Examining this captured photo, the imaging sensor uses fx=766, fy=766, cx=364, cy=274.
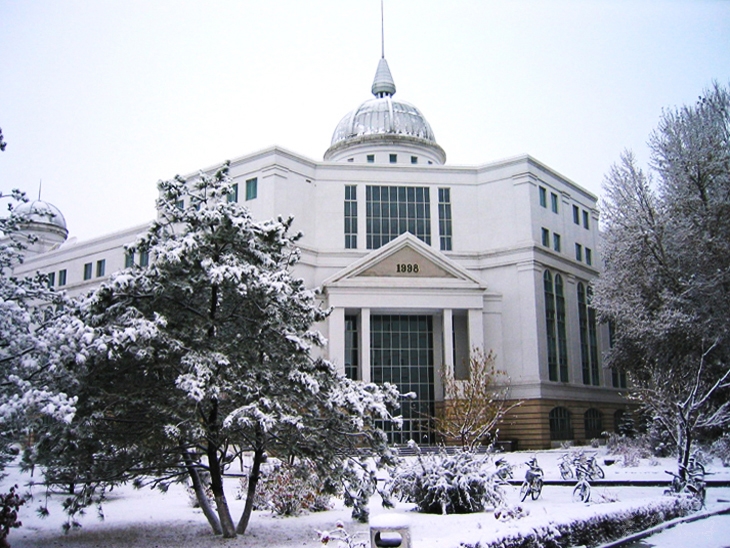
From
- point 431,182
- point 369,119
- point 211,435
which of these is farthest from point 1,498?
point 369,119

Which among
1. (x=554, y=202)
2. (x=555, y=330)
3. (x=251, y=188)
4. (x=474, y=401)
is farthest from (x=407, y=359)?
(x=554, y=202)

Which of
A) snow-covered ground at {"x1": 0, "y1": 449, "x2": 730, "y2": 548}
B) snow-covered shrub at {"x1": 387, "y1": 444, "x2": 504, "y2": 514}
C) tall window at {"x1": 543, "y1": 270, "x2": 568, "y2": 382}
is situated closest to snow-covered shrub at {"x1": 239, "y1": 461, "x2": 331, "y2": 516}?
snow-covered ground at {"x1": 0, "y1": 449, "x2": 730, "y2": 548}

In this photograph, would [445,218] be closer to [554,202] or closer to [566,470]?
[554,202]

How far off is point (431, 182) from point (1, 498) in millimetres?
39713

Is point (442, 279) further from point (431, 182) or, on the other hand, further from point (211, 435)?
point (211, 435)

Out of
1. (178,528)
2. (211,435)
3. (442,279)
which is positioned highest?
(442,279)

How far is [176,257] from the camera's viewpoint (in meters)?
13.9

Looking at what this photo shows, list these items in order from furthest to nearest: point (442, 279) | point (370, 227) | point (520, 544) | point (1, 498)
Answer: point (370, 227)
point (442, 279)
point (1, 498)
point (520, 544)

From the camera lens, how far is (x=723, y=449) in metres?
31.0

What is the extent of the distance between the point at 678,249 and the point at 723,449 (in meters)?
8.82

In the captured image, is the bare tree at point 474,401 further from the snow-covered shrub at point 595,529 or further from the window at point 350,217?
the snow-covered shrub at point 595,529

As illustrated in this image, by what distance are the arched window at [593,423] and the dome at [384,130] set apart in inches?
850

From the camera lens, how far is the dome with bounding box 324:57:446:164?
186ft

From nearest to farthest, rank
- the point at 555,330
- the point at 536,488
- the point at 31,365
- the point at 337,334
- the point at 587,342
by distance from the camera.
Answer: the point at 31,365
the point at 536,488
the point at 337,334
the point at 555,330
the point at 587,342
